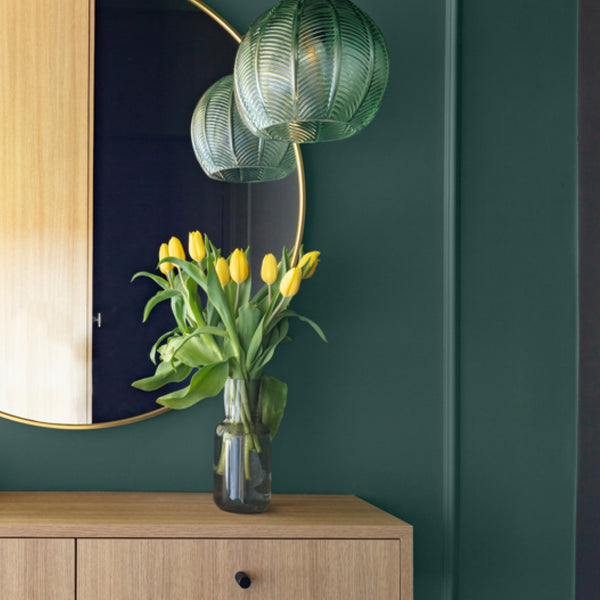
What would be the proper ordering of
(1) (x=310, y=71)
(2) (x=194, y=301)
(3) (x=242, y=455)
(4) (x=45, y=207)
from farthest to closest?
(4) (x=45, y=207) < (2) (x=194, y=301) < (3) (x=242, y=455) < (1) (x=310, y=71)

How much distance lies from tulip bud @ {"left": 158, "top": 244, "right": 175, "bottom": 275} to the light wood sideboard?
486 millimetres

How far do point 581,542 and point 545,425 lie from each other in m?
0.27

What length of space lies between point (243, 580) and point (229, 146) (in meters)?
0.82

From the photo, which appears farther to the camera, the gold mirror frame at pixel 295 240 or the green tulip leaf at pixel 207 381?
the gold mirror frame at pixel 295 240

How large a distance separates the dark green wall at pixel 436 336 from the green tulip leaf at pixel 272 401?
172 millimetres

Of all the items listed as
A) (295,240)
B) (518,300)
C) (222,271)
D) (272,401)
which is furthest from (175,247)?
(518,300)

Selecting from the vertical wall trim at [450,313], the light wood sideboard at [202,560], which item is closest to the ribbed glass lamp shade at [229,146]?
the vertical wall trim at [450,313]

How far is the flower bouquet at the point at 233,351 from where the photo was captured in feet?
3.69

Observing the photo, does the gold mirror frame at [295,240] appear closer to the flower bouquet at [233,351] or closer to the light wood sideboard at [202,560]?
the flower bouquet at [233,351]

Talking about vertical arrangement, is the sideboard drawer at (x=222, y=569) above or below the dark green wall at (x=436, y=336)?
below

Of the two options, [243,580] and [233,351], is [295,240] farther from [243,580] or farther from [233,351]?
[243,580]

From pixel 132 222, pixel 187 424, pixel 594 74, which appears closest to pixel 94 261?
pixel 132 222

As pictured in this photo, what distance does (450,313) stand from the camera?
4.55ft

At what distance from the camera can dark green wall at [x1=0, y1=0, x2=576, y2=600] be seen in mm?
1362
